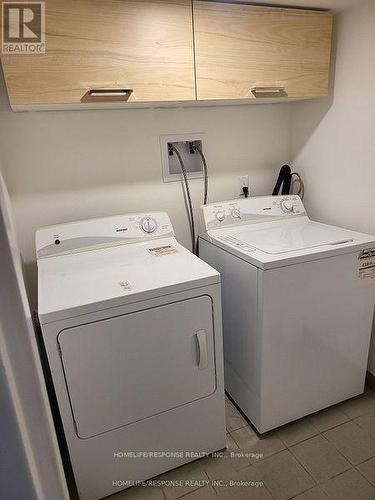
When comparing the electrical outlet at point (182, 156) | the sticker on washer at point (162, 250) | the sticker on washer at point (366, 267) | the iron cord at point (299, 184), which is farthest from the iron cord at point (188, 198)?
the sticker on washer at point (366, 267)

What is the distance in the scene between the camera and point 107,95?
1301mm

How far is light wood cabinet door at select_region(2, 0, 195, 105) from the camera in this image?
46.8 inches

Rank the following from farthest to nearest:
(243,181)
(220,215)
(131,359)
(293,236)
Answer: (243,181) < (220,215) < (293,236) < (131,359)

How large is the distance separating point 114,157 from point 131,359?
111 cm

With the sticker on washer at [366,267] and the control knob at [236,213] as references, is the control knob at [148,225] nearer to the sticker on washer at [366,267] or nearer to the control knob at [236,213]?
the control knob at [236,213]

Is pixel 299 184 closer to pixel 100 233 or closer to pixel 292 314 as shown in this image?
pixel 292 314

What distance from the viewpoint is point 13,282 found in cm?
36

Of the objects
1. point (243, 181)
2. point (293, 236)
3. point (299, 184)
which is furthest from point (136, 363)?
point (299, 184)

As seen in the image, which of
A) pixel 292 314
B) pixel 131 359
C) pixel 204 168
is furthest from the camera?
pixel 204 168

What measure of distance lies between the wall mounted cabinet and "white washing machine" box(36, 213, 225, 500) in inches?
28.5

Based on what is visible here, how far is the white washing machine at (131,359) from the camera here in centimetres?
115

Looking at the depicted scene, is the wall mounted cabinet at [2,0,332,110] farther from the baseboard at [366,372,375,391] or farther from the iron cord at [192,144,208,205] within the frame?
the baseboard at [366,372,375,391]

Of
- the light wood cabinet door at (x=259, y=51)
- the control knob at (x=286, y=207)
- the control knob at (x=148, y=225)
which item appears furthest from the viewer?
the control knob at (x=286, y=207)

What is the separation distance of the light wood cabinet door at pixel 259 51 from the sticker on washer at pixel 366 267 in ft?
2.92
